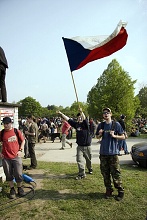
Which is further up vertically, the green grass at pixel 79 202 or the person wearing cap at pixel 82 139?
the person wearing cap at pixel 82 139

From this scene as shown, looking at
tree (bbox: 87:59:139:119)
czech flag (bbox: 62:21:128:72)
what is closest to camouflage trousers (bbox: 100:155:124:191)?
czech flag (bbox: 62:21:128:72)

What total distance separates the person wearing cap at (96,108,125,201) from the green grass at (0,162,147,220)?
286mm

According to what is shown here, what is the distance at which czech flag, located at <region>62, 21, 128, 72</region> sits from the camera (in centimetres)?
536

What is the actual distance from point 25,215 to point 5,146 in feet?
5.12

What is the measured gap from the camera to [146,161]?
23.6 feet

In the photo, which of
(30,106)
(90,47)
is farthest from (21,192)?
(30,106)

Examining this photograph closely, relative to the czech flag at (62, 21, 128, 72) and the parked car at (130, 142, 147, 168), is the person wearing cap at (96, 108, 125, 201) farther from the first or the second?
the parked car at (130, 142, 147, 168)

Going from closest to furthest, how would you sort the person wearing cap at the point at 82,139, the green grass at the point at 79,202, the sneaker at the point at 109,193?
the green grass at the point at 79,202 → the sneaker at the point at 109,193 → the person wearing cap at the point at 82,139

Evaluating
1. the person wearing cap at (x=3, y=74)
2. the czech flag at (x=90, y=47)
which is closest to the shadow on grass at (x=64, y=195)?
the person wearing cap at (x=3, y=74)

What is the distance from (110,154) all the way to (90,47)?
2926mm

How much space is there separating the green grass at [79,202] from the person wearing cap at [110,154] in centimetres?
29

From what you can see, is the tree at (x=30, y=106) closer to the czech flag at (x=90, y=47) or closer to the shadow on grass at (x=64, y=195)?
the czech flag at (x=90, y=47)

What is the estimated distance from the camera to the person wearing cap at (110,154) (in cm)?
448

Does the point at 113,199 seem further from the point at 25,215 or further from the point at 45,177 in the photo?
the point at 45,177
